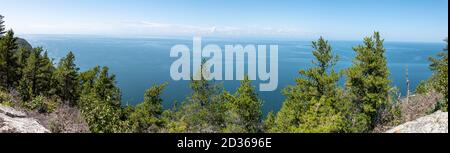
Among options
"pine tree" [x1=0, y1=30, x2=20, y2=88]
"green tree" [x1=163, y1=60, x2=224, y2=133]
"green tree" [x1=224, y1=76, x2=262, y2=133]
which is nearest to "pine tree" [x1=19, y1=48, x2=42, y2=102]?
"pine tree" [x1=0, y1=30, x2=20, y2=88]

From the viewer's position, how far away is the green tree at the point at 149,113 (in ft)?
114

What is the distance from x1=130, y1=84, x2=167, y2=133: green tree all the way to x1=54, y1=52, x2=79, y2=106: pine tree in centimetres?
1566

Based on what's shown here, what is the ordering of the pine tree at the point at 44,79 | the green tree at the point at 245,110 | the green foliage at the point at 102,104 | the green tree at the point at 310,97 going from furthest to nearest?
the pine tree at the point at 44,79
the green tree at the point at 245,110
the green tree at the point at 310,97
the green foliage at the point at 102,104

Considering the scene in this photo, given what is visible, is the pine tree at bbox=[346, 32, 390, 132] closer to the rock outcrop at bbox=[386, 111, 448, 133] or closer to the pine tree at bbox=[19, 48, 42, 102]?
the rock outcrop at bbox=[386, 111, 448, 133]

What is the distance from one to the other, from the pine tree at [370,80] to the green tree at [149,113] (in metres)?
16.2

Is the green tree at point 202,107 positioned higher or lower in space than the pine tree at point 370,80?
lower

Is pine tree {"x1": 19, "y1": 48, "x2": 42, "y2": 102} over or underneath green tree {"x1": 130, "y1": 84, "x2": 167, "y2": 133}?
over

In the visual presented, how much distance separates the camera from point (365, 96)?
3075cm

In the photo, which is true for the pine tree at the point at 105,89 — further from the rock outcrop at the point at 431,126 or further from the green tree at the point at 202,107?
the rock outcrop at the point at 431,126

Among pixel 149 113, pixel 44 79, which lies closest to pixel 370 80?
pixel 149 113

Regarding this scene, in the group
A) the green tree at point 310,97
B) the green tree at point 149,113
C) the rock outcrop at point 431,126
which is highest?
the rock outcrop at point 431,126

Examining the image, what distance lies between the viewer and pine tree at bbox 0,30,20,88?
41.8m

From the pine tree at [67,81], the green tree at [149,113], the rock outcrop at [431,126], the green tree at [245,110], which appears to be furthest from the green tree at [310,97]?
the pine tree at [67,81]
